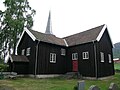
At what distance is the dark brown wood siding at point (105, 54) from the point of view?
766 inches

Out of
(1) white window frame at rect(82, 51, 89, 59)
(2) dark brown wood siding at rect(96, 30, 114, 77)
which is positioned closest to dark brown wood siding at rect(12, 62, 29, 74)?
(1) white window frame at rect(82, 51, 89, 59)

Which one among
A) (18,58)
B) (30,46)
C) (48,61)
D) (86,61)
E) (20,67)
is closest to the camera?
(20,67)

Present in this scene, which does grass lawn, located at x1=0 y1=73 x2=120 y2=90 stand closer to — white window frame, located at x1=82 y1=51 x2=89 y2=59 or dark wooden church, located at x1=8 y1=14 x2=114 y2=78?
dark wooden church, located at x1=8 y1=14 x2=114 y2=78

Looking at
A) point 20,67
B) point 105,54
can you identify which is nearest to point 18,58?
point 20,67

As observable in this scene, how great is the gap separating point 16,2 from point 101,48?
20841 millimetres

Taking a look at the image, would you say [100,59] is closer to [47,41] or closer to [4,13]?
[47,41]

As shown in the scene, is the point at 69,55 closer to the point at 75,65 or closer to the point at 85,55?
the point at 75,65

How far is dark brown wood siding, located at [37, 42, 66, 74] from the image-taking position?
19609 mm

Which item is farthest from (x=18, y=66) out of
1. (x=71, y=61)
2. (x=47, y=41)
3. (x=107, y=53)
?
(x=107, y=53)

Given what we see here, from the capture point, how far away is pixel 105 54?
70.0 ft

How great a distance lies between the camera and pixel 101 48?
20.6 metres

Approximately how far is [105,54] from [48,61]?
842cm

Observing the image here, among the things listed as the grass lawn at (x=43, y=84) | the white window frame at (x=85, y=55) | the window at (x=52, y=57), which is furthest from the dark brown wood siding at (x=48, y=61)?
the grass lawn at (x=43, y=84)

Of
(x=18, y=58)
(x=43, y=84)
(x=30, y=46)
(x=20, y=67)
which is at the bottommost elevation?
(x=43, y=84)
